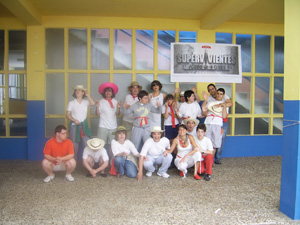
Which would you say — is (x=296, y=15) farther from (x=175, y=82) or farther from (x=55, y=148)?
(x=55, y=148)

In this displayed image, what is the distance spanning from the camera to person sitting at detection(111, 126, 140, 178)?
15.9ft

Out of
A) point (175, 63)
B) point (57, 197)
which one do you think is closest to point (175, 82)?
point (175, 63)

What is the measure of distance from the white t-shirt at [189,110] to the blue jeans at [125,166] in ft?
4.66

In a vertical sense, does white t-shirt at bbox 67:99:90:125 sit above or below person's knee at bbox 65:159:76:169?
above

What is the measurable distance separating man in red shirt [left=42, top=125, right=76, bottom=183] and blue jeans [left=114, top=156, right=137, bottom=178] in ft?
2.34

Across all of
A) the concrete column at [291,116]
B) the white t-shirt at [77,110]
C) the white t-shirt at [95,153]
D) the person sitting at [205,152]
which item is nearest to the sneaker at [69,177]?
the white t-shirt at [95,153]

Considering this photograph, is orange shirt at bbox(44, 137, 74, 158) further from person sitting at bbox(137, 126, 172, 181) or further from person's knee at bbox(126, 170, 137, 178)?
person sitting at bbox(137, 126, 172, 181)

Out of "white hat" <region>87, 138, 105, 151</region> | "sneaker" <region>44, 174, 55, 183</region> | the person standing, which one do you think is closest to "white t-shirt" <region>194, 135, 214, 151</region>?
the person standing

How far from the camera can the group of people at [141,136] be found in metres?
4.77

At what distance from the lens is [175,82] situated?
634 centimetres

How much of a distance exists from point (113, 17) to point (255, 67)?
3402 millimetres

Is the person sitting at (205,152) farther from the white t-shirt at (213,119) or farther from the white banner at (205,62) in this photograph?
the white banner at (205,62)

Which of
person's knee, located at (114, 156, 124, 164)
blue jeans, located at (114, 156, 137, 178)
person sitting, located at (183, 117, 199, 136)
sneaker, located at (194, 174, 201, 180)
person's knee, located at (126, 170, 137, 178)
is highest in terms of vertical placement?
person sitting, located at (183, 117, 199, 136)

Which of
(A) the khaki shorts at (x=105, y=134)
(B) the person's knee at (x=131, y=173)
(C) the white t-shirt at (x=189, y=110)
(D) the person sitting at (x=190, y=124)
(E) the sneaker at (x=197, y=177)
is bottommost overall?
(E) the sneaker at (x=197, y=177)
